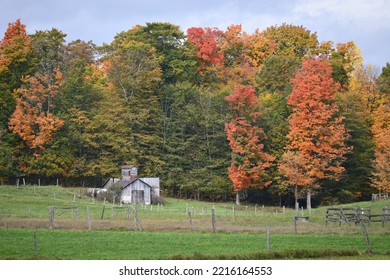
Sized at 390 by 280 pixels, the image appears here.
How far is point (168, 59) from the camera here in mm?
71062

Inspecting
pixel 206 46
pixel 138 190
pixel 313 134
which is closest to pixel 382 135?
pixel 313 134

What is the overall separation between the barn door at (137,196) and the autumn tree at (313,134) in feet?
43.6

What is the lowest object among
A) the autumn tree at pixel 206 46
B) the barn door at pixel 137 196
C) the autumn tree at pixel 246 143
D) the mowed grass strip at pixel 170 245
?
the mowed grass strip at pixel 170 245

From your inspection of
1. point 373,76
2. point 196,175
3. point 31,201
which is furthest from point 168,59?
point 31,201

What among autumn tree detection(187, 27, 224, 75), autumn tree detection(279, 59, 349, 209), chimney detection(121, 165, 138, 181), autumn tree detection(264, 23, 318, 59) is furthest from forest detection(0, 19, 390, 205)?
autumn tree detection(264, 23, 318, 59)

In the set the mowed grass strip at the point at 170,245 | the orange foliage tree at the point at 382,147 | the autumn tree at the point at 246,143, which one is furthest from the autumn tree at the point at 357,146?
the mowed grass strip at the point at 170,245

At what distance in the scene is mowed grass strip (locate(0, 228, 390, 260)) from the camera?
22.9m

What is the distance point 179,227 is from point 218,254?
11.2 meters

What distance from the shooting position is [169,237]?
1150 inches

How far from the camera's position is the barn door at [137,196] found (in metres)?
55.5

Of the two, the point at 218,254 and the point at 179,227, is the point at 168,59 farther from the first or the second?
the point at 218,254

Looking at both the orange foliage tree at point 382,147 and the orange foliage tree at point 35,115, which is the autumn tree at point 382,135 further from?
the orange foliage tree at point 35,115

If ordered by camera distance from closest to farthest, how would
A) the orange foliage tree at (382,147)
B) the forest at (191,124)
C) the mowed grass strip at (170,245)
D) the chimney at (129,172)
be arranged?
the mowed grass strip at (170,245) < the orange foliage tree at (382,147) < the forest at (191,124) < the chimney at (129,172)

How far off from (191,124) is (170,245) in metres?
39.8
